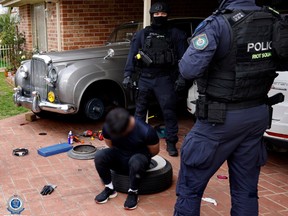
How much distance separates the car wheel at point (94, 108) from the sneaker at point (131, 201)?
2595 mm

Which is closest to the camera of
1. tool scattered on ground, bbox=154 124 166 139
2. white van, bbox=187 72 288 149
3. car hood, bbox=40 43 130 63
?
white van, bbox=187 72 288 149

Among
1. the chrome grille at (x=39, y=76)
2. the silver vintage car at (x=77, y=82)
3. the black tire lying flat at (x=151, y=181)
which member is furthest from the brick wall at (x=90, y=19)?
the black tire lying flat at (x=151, y=181)

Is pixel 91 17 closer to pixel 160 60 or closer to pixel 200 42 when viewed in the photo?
pixel 160 60

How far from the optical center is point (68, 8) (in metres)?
8.87

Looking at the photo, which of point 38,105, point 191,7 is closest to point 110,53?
point 38,105

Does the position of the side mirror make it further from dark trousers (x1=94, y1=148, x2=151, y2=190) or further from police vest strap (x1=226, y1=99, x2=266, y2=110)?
police vest strap (x1=226, y1=99, x2=266, y2=110)

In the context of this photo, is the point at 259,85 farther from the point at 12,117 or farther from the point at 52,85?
the point at 12,117

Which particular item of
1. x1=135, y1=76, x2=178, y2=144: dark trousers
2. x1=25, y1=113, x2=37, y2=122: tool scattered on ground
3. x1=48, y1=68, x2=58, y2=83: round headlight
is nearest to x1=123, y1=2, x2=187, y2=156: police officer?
x1=135, y1=76, x2=178, y2=144: dark trousers

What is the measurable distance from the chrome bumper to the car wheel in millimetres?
Answer: 308

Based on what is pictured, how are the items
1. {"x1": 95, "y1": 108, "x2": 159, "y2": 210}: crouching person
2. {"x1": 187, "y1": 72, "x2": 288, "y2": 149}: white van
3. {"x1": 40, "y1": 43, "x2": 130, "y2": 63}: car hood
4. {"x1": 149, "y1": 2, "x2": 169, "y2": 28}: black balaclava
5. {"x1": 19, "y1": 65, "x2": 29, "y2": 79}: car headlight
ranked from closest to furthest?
{"x1": 95, "y1": 108, "x2": 159, "y2": 210}: crouching person, {"x1": 187, "y1": 72, "x2": 288, "y2": 149}: white van, {"x1": 149, "y1": 2, "x2": 169, "y2": 28}: black balaclava, {"x1": 40, "y1": 43, "x2": 130, "y2": 63}: car hood, {"x1": 19, "y1": 65, "x2": 29, "y2": 79}: car headlight

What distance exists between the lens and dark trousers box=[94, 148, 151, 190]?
3.84 metres

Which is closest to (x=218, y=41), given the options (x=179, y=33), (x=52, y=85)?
(x=179, y=33)

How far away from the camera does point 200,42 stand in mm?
2580

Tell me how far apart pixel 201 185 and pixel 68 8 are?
274 inches
